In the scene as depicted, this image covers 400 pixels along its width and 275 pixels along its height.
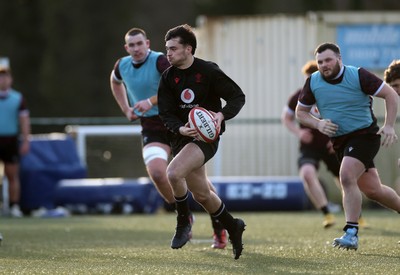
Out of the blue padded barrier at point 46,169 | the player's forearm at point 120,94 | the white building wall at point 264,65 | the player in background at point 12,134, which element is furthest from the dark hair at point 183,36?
the white building wall at point 264,65

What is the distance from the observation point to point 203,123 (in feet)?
26.2

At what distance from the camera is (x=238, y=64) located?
20.1m

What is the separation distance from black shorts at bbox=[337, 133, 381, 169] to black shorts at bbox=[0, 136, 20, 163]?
8.24 m

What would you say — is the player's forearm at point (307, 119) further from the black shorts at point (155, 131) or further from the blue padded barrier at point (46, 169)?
the blue padded barrier at point (46, 169)

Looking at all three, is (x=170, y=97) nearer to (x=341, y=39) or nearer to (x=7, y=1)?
(x=341, y=39)

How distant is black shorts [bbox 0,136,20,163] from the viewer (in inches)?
634

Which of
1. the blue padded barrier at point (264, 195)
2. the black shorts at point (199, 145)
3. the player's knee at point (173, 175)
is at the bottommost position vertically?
the blue padded barrier at point (264, 195)

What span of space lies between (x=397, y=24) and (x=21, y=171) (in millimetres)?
7750

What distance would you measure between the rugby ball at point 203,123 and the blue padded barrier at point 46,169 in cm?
935

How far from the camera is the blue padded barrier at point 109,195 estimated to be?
16.8 metres

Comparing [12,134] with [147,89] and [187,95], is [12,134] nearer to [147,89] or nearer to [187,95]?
[147,89]

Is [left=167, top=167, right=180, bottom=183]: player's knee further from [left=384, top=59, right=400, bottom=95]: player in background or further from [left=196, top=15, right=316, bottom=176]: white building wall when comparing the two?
[left=196, top=15, right=316, bottom=176]: white building wall

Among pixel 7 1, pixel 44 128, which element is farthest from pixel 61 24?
pixel 44 128

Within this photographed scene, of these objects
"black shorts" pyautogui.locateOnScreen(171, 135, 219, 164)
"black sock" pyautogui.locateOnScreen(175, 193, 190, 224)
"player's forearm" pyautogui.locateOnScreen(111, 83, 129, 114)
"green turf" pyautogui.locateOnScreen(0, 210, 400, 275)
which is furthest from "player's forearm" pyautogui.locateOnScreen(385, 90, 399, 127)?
"player's forearm" pyautogui.locateOnScreen(111, 83, 129, 114)
